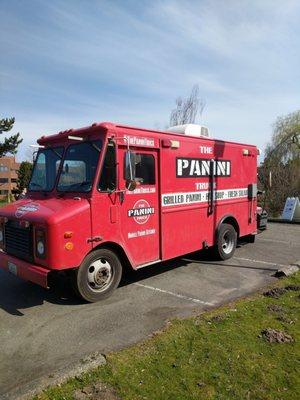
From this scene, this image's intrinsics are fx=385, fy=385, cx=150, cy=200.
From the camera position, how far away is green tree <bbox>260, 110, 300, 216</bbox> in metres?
20.9

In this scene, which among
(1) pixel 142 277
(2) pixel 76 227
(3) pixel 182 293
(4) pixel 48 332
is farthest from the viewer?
(1) pixel 142 277

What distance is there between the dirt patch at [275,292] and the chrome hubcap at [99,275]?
2.59 metres

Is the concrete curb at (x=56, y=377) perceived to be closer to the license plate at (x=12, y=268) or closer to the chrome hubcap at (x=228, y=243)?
the license plate at (x=12, y=268)

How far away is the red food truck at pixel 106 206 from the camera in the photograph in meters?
5.71

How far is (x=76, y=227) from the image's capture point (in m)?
5.68

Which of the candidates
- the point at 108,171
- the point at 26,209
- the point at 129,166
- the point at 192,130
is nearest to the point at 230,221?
the point at 192,130

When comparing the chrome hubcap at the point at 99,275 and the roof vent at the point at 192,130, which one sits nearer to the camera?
the chrome hubcap at the point at 99,275

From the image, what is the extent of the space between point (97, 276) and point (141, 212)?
1.37 meters

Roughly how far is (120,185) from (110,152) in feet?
1.86

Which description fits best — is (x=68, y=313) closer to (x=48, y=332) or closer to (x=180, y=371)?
(x=48, y=332)

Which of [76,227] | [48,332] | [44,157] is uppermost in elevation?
[44,157]

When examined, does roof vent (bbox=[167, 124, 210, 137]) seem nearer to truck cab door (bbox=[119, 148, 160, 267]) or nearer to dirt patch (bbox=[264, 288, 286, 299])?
truck cab door (bbox=[119, 148, 160, 267])

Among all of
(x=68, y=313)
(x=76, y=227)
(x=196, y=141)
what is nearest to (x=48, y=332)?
(x=68, y=313)

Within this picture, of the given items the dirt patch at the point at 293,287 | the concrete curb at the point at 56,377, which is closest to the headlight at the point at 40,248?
the concrete curb at the point at 56,377
